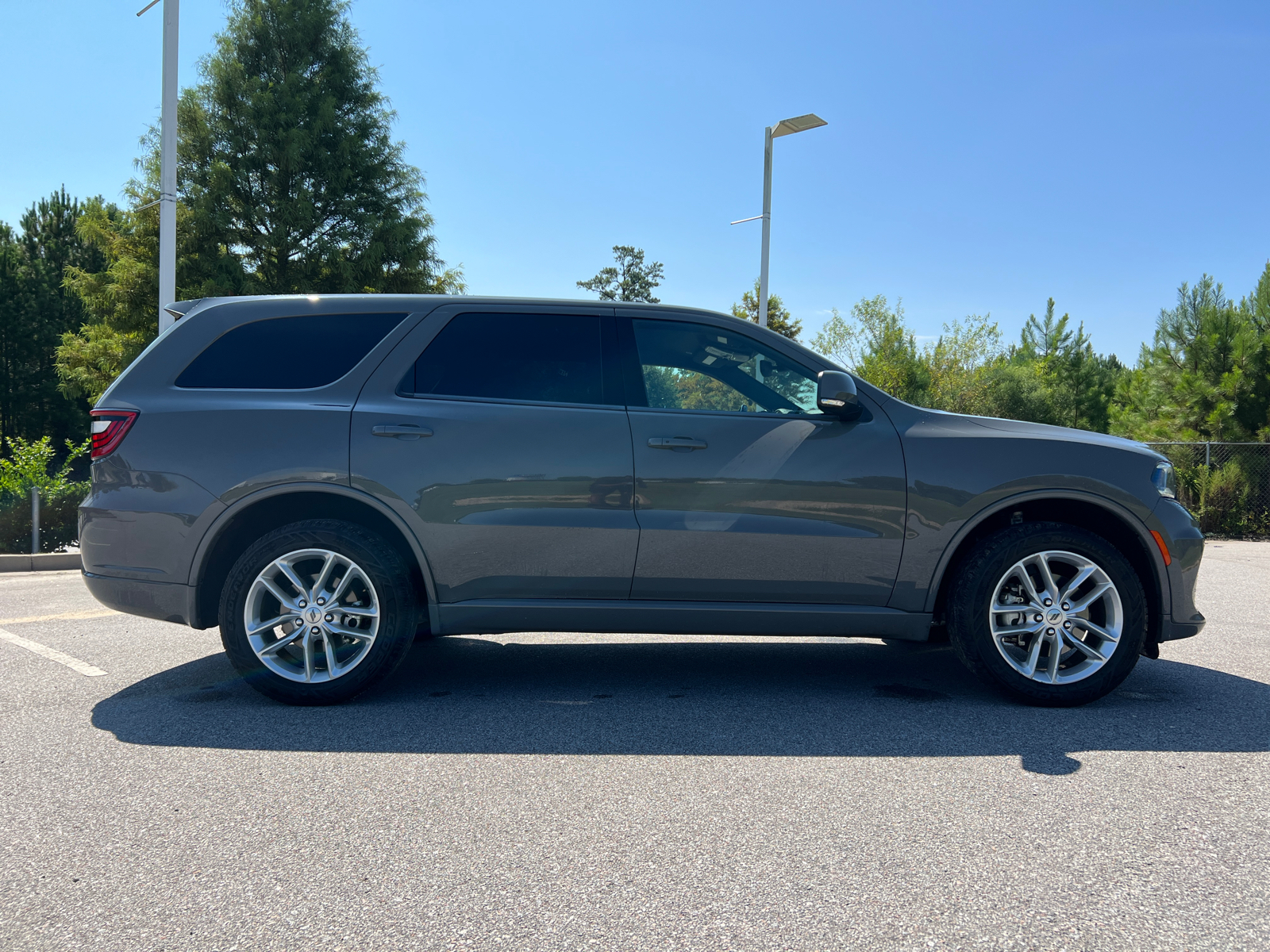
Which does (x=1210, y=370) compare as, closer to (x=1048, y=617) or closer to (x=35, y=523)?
(x=1048, y=617)

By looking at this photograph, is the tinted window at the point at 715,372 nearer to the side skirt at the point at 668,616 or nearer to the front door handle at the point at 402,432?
the side skirt at the point at 668,616

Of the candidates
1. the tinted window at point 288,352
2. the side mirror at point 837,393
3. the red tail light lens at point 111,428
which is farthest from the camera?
the tinted window at point 288,352

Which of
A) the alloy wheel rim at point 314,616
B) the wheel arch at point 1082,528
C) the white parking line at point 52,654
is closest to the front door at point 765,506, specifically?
the wheel arch at point 1082,528

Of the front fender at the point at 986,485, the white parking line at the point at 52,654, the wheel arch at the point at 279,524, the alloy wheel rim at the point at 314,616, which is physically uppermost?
the front fender at the point at 986,485

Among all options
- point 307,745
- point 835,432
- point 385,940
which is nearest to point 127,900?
point 385,940

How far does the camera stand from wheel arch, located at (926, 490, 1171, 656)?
4336 mm

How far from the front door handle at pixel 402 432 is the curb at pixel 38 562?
7744 millimetres

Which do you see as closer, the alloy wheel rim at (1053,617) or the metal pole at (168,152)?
the alloy wheel rim at (1053,617)

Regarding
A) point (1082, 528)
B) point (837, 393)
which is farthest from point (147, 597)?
point (1082, 528)

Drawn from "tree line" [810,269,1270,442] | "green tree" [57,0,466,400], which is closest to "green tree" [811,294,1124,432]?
"tree line" [810,269,1270,442]

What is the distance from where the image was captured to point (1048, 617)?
14.1 feet

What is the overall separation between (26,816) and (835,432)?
11.2 ft

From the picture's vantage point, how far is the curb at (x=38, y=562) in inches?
404

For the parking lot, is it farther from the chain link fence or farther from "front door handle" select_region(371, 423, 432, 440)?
the chain link fence
